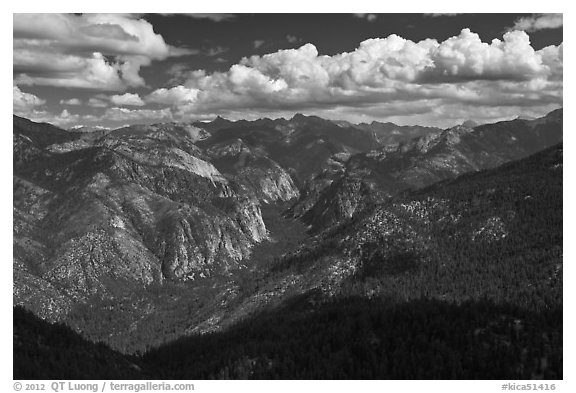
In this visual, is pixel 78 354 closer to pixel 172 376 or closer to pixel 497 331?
pixel 172 376

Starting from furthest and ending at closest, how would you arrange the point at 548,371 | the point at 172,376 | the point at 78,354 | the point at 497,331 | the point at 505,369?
the point at 172,376 → the point at 497,331 → the point at 78,354 → the point at 505,369 → the point at 548,371

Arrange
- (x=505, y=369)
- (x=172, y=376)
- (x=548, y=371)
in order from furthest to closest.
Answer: (x=172, y=376)
(x=505, y=369)
(x=548, y=371)

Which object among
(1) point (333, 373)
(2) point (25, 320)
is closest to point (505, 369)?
(1) point (333, 373)

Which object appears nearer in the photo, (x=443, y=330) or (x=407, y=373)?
(x=407, y=373)

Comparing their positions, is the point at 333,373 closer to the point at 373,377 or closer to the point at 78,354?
the point at 373,377

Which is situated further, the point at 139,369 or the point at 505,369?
the point at 139,369
